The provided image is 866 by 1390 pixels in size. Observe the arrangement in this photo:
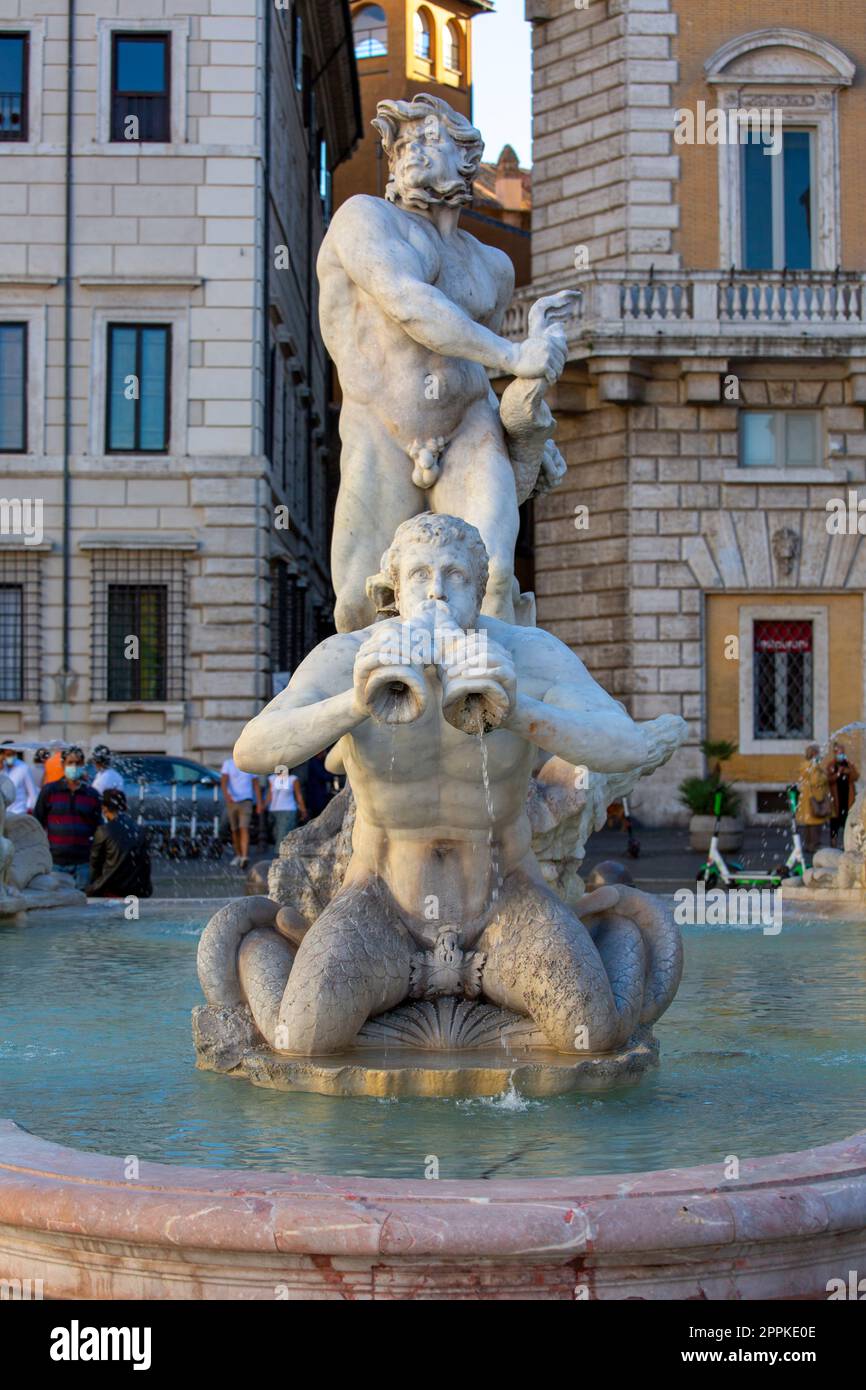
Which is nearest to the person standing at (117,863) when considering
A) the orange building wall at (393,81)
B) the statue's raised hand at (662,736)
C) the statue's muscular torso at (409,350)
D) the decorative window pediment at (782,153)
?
the statue's muscular torso at (409,350)

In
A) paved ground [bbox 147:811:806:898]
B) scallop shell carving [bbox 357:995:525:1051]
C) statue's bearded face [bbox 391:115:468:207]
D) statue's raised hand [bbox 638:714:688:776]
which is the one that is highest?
statue's bearded face [bbox 391:115:468:207]

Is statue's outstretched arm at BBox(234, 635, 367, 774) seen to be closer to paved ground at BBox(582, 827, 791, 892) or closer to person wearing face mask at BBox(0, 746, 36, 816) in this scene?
paved ground at BBox(582, 827, 791, 892)

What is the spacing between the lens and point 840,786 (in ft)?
60.1

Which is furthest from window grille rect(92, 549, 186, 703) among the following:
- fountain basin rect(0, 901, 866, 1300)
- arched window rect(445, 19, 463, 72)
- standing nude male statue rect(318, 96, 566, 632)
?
arched window rect(445, 19, 463, 72)

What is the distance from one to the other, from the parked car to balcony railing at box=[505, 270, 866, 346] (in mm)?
8340

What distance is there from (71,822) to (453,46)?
4914 centimetres

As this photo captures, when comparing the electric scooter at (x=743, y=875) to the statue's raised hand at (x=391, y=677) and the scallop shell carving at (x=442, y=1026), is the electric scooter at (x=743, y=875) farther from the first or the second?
the statue's raised hand at (x=391, y=677)

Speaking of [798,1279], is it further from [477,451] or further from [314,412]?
[314,412]

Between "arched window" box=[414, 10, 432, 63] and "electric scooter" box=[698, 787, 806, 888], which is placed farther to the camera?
"arched window" box=[414, 10, 432, 63]

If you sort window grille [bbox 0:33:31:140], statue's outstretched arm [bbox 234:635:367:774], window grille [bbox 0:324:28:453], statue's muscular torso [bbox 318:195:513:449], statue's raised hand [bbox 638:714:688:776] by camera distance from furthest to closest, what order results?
window grille [bbox 0:33:31:140] < window grille [bbox 0:324:28:453] < statue's muscular torso [bbox 318:195:513:449] < statue's raised hand [bbox 638:714:688:776] < statue's outstretched arm [bbox 234:635:367:774]

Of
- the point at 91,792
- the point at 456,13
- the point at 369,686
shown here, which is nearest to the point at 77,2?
the point at 91,792

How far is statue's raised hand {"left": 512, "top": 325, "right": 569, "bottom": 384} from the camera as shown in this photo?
20.7ft

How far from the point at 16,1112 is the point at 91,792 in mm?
10766

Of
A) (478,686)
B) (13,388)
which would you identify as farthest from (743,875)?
(13,388)
